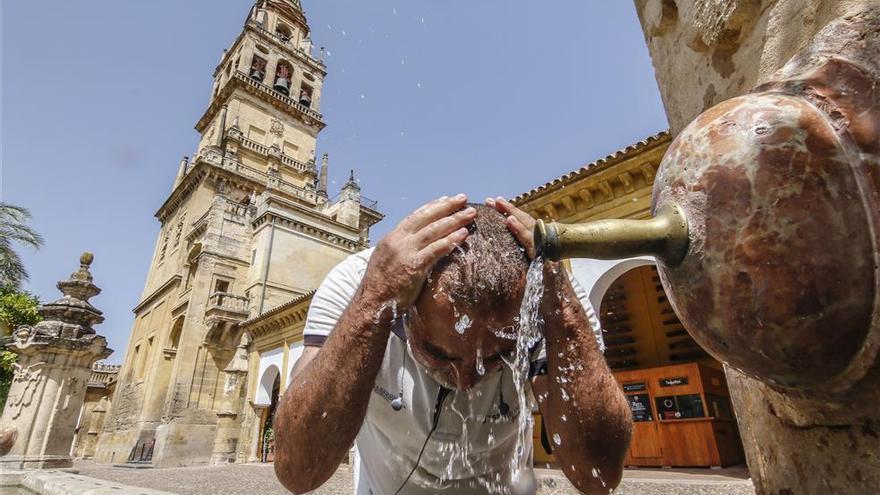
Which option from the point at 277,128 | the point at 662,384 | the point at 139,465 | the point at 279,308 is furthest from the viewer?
the point at 277,128

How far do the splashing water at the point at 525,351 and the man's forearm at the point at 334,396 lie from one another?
0.37 metres

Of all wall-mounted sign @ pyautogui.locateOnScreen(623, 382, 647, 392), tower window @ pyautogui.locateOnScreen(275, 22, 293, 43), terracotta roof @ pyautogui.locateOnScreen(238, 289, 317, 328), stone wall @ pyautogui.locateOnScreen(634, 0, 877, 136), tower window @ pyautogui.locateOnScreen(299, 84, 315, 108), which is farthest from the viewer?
tower window @ pyautogui.locateOnScreen(275, 22, 293, 43)

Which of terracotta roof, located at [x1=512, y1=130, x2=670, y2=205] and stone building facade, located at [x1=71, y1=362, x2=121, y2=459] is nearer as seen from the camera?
terracotta roof, located at [x1=512, y1=130, x2=670, y2=205]

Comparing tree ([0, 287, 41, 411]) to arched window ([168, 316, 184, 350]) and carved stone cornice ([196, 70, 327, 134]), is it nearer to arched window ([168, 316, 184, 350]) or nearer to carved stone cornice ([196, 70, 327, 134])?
arched window ([168, 316, 184, 350])

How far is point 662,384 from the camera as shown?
8.24 meters

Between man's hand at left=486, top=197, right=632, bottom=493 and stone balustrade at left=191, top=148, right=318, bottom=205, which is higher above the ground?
stone balustrade at left=191, top=148, right=318, bottom=205

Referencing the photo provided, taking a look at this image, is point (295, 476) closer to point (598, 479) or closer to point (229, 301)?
point (598, 479)

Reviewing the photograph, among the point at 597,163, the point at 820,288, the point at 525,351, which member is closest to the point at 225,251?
the point at 597,163

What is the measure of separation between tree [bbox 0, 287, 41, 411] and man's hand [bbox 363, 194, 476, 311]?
26624mm

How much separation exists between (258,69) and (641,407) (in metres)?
30.8

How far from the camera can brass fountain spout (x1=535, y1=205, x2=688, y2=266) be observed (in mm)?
541

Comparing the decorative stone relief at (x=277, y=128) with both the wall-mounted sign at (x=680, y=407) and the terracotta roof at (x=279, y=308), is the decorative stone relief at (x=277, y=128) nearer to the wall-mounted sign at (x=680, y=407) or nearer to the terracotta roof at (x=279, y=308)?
the terracotta roof at (x=279, y=308)

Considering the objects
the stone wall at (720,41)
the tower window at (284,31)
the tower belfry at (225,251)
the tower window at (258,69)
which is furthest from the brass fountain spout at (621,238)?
the tower window at (284,31)

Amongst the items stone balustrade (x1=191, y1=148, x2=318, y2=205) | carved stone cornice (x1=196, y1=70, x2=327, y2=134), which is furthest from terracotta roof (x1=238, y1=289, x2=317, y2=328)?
carved stone cornice (x1=196, y1=70, x2=327, y2=134)
